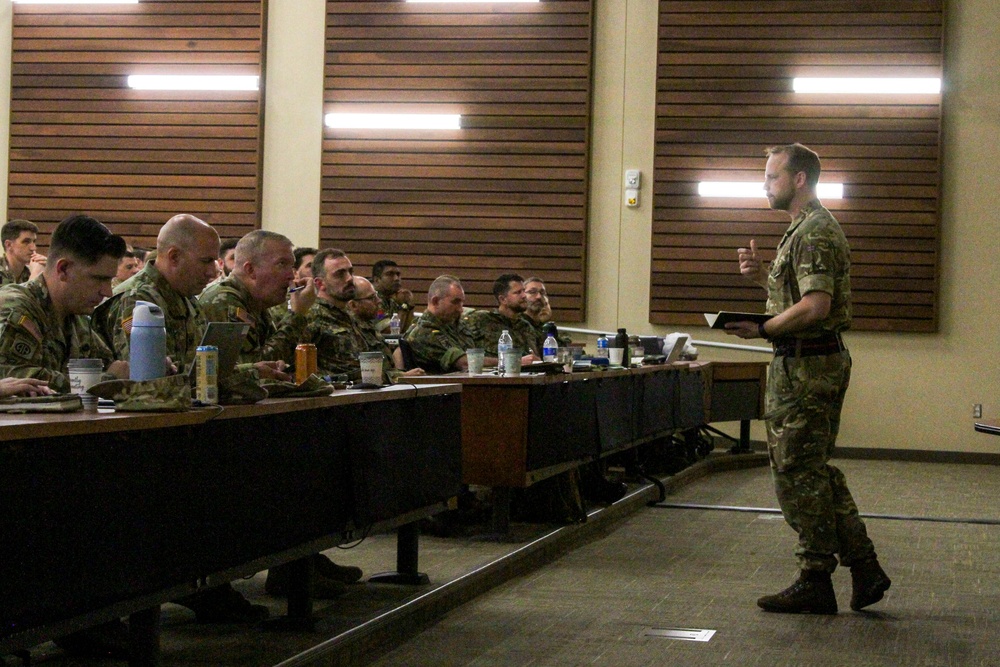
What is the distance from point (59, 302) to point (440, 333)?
136 inches

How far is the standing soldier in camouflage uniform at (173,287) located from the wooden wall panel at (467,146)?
7377 mm

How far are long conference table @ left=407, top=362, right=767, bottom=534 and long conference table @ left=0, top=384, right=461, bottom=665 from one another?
3.99 feet

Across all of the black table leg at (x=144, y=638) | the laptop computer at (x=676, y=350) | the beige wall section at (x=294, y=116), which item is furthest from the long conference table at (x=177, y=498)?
the beige wall section at (x=294, y=116)

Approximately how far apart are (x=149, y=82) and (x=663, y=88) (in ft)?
16.0

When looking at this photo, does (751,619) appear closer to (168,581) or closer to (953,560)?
(953,560)

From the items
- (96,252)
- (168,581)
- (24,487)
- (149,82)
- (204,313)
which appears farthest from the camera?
(149,82)

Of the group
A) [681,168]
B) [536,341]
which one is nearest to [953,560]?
[536,341]

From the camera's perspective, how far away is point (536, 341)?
8.40 meters

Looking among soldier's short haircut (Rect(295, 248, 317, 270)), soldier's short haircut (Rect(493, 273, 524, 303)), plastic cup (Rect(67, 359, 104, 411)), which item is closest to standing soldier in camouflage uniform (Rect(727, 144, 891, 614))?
plastic cup (Rect(67, 359, 104, 411))

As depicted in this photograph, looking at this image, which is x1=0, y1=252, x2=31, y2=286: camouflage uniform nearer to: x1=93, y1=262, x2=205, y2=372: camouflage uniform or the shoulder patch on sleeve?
x1=93, y1=262, x2=205, y2=372: camouflage uniform

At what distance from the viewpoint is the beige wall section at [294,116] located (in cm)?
1163

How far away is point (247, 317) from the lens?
4426 mm

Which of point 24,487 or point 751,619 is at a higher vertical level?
point 24,487

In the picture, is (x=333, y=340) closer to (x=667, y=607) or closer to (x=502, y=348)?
(x=502, y=348)
